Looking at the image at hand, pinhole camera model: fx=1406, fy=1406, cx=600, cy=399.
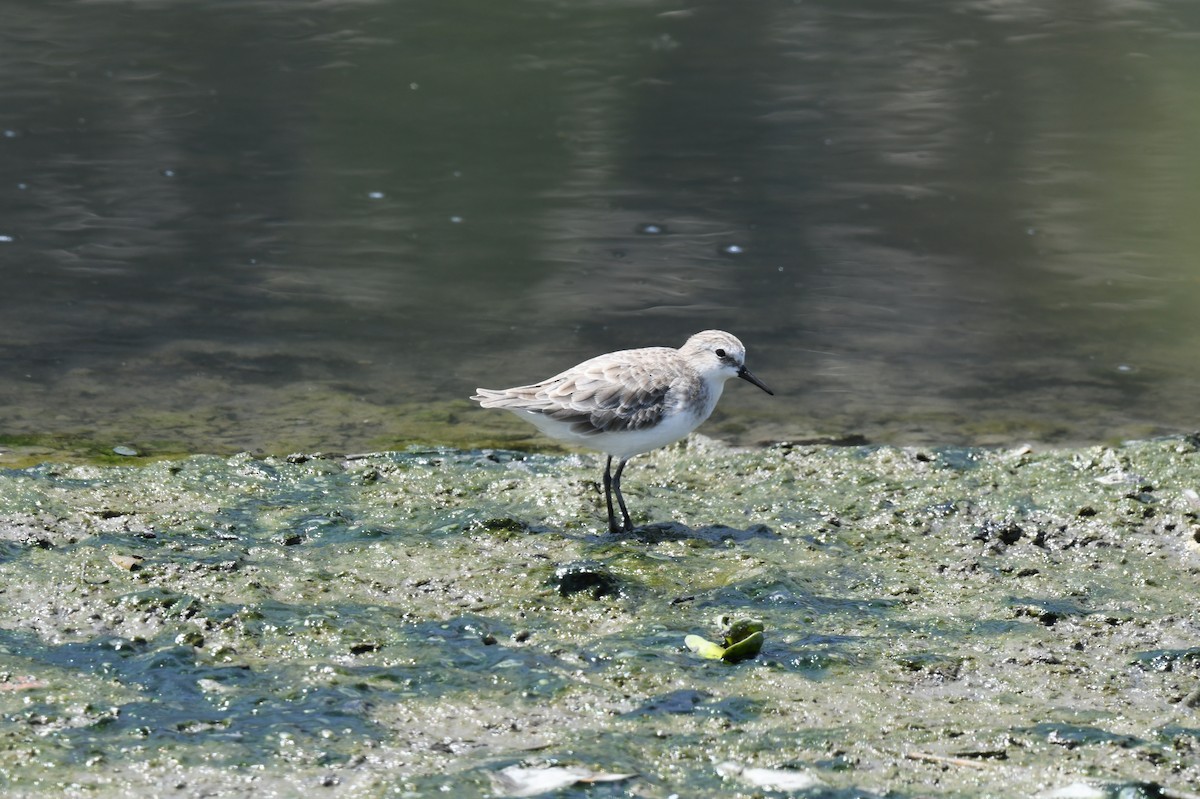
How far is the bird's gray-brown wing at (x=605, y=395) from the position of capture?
613cm

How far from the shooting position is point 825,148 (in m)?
14.3

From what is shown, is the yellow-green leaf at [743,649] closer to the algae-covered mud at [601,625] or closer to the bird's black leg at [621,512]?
the algae-covered mud at [601,625]

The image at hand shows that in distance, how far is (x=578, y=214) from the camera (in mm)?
12266

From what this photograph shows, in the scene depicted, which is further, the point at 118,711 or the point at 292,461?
the point at 292,461

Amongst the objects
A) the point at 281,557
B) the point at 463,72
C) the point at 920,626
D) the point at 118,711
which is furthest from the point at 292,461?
the point at 463,72

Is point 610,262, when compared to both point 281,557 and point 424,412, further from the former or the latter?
point 281,557

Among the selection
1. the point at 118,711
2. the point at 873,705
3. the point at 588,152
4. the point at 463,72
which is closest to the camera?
the point at 118,711

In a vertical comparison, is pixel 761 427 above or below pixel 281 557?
below

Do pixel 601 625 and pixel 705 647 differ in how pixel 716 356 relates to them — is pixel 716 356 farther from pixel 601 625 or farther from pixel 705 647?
pixel 705 647

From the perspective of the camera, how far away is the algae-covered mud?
3986 mm

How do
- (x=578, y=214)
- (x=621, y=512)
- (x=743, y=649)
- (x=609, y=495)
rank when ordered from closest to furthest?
1. (x=743, y=649)
2. (x=609, y=495)
3. (x=621, y=512)
4. (x=578, y=214)

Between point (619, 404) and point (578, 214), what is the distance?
6.35 metres

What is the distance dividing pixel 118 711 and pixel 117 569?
118cm

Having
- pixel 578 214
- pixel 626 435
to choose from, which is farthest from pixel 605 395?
pixel 578 214
